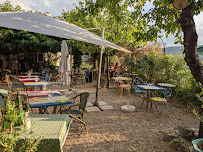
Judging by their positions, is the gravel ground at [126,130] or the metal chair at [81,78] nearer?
the gravel ground at [126,130]

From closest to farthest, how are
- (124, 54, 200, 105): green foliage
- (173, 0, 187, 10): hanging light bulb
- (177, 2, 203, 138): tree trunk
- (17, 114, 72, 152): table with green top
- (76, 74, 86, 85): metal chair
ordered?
(17, 114, 72, 152): table with green top < (173, 0, 187, 10): hanging light bulb < (177, 2, 203, 138): tree trunk < (124, 54, 200, 105): green foliage < (76, 74, 86, 85): metal chair

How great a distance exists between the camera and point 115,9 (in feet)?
10.1

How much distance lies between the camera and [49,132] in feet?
7.11

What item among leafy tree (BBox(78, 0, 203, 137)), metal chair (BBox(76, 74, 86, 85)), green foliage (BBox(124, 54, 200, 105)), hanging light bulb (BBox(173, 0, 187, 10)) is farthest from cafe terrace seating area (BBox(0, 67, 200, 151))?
metal chair (BBox(76, 74, 86, 85))

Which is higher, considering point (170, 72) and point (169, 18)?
point (169, 18)

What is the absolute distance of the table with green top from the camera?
1966 millimetres

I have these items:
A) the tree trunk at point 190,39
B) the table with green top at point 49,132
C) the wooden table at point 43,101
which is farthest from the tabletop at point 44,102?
the tree trunk at point 190,39

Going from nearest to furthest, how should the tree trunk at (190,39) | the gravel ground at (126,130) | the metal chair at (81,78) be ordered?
the tree trunk at (190,39) → the gravel ground at (126,130) → the metal chair at (81,78)

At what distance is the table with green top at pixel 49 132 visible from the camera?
197 centimetres

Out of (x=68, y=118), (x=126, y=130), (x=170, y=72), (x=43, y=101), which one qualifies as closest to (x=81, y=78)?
(x=170, y=72)

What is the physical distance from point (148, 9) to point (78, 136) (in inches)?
134

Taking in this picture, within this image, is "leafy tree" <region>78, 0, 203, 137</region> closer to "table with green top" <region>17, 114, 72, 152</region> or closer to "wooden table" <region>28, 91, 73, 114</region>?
"wooden table" <region>28, 91, 73, 114</region>

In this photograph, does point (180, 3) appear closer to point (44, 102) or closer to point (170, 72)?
point (44, 102)

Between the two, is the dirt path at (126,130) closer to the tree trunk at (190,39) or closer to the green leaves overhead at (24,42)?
the tree trunk at (190,39)
